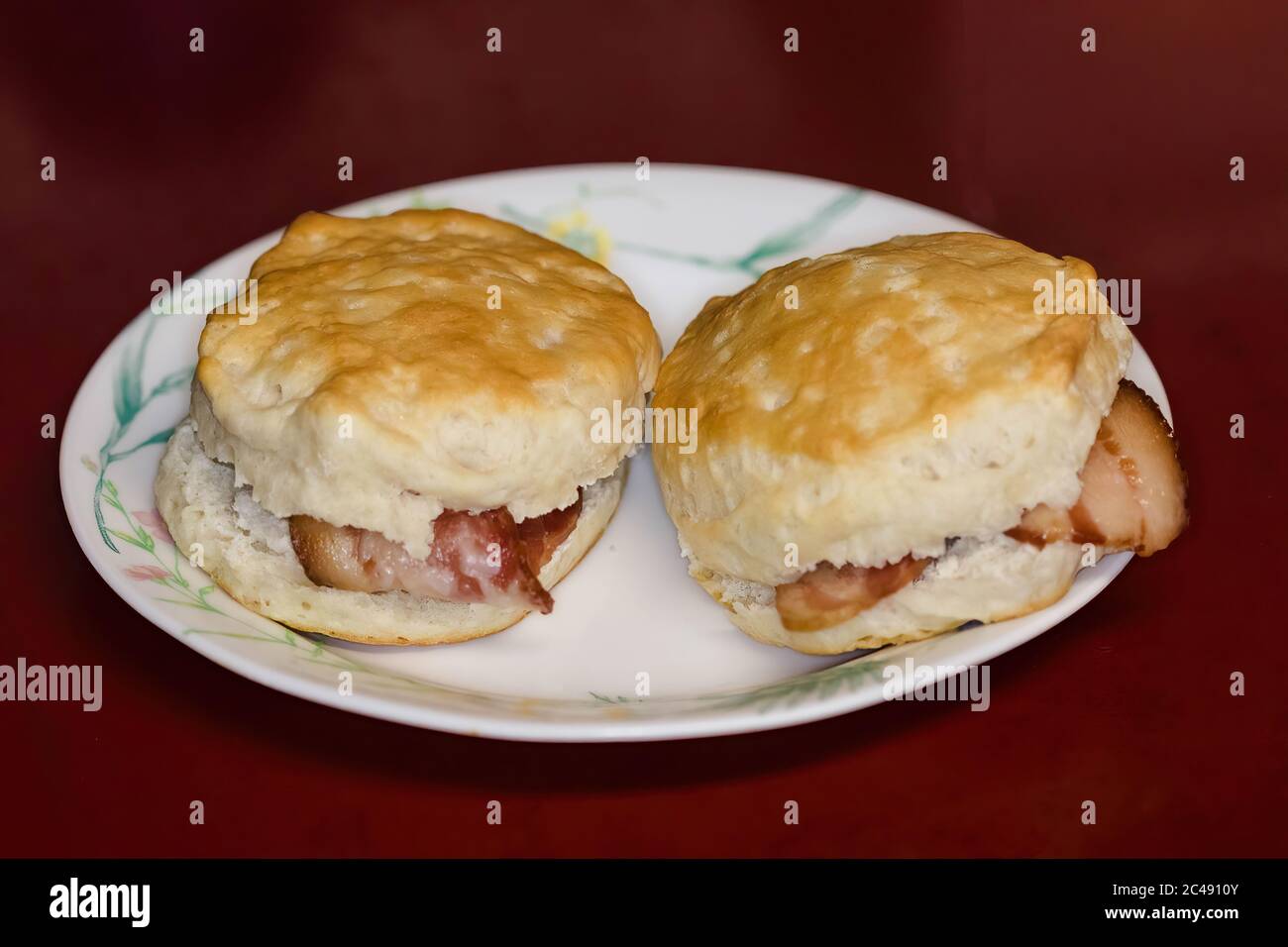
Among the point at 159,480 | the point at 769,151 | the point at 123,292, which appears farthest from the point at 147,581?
the point at 769,151

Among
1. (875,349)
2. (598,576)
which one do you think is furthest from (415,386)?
(875,349)

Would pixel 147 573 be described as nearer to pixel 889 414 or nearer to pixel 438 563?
pixel 438 563

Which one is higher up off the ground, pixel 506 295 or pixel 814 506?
pixel 506 295

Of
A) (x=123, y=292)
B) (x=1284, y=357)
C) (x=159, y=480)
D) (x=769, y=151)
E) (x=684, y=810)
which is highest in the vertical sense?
(x=769, y=151)

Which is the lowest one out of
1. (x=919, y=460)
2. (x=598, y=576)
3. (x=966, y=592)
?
(x=966, y=592)

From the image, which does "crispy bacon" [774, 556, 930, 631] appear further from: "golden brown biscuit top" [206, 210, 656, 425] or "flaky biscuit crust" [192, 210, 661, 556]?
"golden brown biscuit top" [206, 210, 656, 425]

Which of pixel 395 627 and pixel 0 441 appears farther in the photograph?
pixel 0 441

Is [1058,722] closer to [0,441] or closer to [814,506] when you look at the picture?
[814,506]
